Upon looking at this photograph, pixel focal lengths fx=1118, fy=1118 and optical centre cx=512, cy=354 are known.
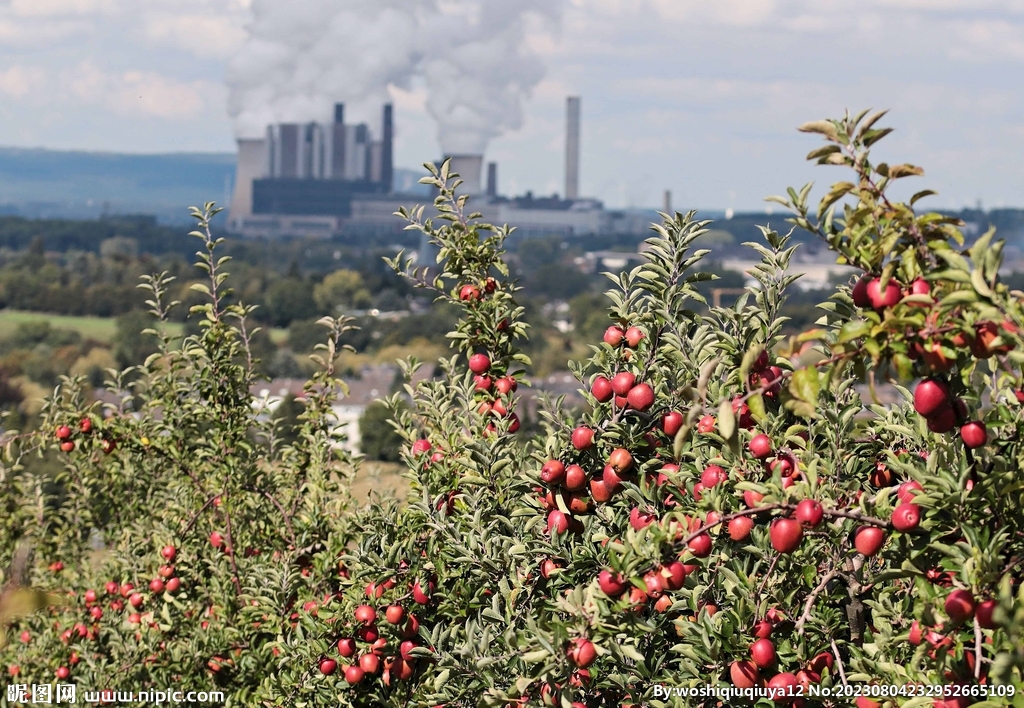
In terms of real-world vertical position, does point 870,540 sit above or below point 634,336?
below

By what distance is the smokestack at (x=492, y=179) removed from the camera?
18362cm

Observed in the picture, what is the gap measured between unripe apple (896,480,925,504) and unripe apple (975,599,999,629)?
0.84ft

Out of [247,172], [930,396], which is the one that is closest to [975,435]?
[930,396]

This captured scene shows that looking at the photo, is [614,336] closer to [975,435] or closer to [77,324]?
[975,435]

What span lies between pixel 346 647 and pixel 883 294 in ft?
7.47

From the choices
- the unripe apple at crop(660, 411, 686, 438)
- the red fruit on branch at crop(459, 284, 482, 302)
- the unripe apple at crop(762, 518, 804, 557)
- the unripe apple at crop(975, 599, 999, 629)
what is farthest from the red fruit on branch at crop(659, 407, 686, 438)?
the red fruit on branch at crop(459, 284, 482, 302)

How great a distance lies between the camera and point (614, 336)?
10.9 feet

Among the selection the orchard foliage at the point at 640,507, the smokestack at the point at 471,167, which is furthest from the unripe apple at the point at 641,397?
the smokestack at the point at 471,167

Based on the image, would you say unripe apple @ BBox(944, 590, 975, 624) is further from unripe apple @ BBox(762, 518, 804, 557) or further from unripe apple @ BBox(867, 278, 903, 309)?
unripe apple @ BBox(867, 278, 903, 309)

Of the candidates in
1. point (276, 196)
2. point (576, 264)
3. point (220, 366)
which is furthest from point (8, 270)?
point (220, 366)

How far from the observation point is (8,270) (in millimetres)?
97875

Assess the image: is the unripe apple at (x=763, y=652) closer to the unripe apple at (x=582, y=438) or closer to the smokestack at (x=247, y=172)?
the unripe apple at (x=582, y=438)

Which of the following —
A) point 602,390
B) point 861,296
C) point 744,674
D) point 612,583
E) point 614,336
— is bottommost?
point 744,674

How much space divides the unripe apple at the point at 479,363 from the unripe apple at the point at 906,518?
2096mm
